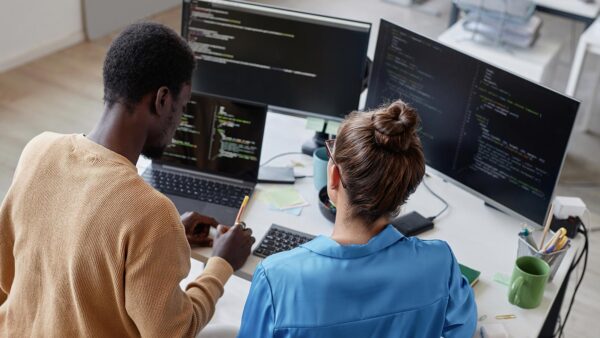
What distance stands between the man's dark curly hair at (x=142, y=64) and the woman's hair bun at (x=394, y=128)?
1.38ft

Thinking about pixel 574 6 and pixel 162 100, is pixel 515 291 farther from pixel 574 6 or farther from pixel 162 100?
pixel 574 6

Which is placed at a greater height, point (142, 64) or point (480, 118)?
point (142, 64)

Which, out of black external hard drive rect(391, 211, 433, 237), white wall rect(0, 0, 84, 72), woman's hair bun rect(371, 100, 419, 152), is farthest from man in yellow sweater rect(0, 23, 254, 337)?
white wall rect(0, 0, 84, 72)

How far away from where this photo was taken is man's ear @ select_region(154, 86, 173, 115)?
151 centimetres

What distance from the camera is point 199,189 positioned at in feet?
6.99

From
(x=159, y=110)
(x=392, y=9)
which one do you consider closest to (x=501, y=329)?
(x=159, y=110)

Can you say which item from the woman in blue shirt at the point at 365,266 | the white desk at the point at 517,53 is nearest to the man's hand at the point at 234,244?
the woman in blue shirt at the point at 365,266

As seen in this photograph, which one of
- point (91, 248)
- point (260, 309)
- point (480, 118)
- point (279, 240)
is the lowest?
point (279, 240)

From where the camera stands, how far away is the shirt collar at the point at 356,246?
4.78 feet

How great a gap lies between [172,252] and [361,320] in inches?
15.5

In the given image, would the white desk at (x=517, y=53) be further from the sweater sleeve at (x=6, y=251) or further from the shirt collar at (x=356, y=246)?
the sweater sleeve at (x=6, y=251)

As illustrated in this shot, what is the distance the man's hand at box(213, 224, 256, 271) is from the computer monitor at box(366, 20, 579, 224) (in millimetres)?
639

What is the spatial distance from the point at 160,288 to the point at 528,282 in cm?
87

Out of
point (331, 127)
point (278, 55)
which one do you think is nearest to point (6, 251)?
point (278, 55)
